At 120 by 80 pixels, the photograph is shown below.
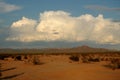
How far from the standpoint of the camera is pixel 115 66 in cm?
3731

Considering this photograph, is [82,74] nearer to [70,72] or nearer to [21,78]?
[70,72]

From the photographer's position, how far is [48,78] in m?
29.8

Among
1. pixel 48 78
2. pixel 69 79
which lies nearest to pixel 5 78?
pixel 48 78

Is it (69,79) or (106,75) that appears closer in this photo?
(69,79)

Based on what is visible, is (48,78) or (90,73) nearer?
(48,78)

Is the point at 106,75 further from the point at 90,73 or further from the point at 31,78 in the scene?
the point at 31,78

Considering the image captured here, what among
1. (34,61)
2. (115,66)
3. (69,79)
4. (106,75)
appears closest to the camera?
(69,79)

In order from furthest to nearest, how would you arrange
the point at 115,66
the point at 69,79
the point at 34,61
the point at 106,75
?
the point at 34,61
the point at 115,66
the point at 106,75
the point at 69,79

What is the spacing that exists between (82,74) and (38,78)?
4.42 m

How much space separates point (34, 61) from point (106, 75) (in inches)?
713

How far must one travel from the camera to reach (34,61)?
4681 centimetres

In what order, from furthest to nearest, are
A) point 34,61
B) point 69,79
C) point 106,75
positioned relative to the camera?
1. point 34,61
2. point 106,75
3. point 69,79

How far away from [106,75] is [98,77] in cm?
149

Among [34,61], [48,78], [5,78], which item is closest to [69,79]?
[48,78]
